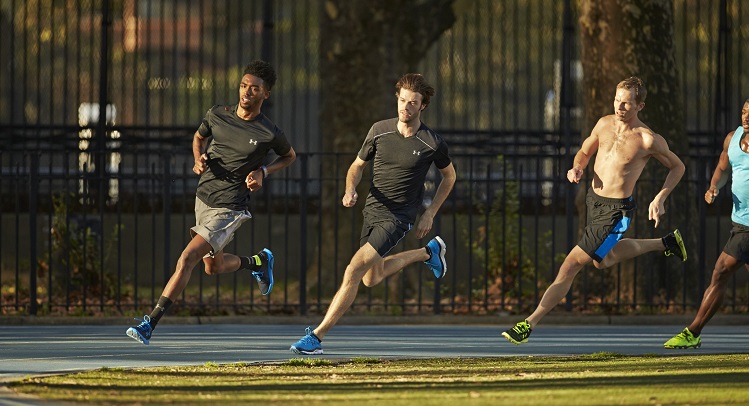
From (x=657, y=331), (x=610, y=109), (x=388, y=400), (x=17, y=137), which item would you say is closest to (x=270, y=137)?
(x=388, y=400)

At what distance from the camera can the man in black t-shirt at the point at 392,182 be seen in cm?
1207

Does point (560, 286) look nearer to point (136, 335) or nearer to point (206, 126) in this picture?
point (206, 126)

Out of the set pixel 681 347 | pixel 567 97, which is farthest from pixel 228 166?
pixel 567 97

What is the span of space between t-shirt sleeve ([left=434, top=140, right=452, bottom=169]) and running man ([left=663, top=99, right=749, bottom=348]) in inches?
81.6

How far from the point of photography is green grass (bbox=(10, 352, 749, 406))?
9.31 meters

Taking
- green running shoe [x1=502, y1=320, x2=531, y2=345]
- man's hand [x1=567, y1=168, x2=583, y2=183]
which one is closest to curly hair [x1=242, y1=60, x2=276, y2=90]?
man's hand [x1=567, y1=168, x2=583, y2=183]

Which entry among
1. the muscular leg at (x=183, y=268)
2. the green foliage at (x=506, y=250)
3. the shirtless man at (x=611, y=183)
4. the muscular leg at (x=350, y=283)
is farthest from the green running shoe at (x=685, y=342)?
the green foliage at (x=506, y=250)

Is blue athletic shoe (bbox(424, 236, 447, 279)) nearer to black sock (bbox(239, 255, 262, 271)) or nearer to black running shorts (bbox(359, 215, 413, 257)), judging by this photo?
black running shorts (bbox(359, 215, 413, 257))

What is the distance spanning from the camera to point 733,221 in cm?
1290

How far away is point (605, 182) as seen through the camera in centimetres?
1266

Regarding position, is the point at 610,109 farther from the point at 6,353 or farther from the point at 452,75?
the point at 6,353

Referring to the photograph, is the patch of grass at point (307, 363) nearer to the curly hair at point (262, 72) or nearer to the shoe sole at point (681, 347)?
the curly hair at point (262, 72)

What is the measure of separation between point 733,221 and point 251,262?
12.1 feet

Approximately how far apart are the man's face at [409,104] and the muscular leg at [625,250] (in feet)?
6.07
